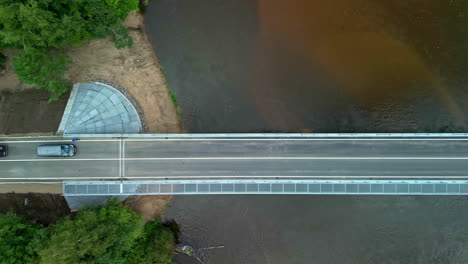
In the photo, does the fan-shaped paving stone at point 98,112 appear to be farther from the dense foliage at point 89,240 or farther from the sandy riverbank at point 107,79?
the dense foliage at point 89,240

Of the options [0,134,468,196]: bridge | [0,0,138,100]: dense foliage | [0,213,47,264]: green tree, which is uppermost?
[0,0,138,100]: dense foliage

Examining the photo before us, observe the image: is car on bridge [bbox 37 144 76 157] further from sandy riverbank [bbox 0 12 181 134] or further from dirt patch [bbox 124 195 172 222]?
dirt patch [bbox 124 195 172 222]

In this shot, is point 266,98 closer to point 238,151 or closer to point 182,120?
point 238,151

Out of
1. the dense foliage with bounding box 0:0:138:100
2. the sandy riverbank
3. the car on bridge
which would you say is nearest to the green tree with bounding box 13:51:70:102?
the dense foliage with bounding box 0:0:138:100

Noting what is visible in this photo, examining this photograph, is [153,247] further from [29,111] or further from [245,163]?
[29,111]

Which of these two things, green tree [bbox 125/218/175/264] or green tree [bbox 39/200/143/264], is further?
green tree [bbox 125/218/175/264]

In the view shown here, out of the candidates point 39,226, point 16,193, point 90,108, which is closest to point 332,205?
point 90,108

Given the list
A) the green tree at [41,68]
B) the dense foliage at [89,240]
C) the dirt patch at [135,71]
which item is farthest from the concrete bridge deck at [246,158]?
the green tree at [41,68]

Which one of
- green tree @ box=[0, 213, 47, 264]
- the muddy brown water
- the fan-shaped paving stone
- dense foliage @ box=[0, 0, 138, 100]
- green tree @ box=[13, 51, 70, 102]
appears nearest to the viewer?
dense foliage @ box=[0, 0, 138, 100]

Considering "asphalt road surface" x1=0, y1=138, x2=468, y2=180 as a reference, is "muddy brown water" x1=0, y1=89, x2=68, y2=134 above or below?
above
